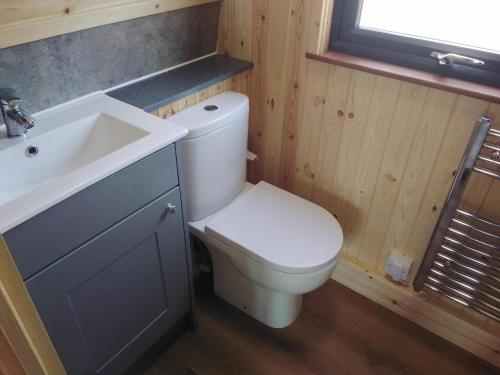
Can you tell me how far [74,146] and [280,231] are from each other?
0.74 metres

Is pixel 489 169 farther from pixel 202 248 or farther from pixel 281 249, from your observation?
pixel 202 248

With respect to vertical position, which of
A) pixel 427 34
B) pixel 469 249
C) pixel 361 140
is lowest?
pixel 469 249

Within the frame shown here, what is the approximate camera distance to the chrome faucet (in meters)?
1.06

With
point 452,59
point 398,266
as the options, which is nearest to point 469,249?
point 398,266

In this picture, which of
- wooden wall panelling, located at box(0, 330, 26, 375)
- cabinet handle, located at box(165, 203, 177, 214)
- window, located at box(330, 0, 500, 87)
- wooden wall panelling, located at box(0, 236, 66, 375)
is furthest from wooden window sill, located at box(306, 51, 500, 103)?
wooden wall panelling, located at box(0, 330, 26, 375)

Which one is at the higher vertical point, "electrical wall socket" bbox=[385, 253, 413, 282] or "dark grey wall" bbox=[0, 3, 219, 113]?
"dark grey wall" bbox=[0, 3, 219, 113]

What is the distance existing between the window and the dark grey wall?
56 cm

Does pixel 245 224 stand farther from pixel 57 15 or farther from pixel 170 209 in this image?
pixel 57 15

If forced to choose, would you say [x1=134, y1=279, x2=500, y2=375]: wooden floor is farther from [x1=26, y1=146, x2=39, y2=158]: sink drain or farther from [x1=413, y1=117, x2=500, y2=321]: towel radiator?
[x1=26, y1=146, x2=39, y2=158]: sink drain

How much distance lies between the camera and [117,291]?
46.0 inches

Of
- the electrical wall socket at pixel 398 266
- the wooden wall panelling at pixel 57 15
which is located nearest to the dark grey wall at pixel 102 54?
the wooden wall panelling at pixel 57 15

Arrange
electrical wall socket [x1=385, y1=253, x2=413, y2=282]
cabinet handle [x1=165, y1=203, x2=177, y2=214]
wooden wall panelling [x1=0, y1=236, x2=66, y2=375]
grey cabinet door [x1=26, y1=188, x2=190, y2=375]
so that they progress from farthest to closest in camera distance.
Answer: electrical wall socket [x1=385, y1=253, x2=413, y2=282]
cabinet handle [x1=165, y1=203, x2=177, y2=214]
grey cabinet door [x1=26, y1=188, x2=190, y2=375]
wooden wall panelling [x1=0, y1=236, x2=66, y2=375]

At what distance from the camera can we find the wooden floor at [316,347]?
A: 1.51 meters

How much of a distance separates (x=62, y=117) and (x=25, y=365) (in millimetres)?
695
